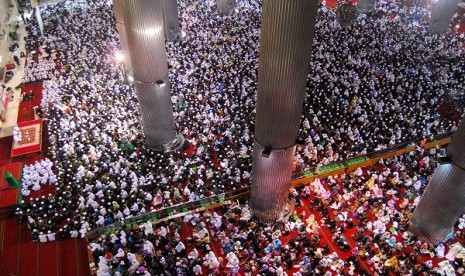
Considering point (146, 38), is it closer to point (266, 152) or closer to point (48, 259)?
point (266, 152)

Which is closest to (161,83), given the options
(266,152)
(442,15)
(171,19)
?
(266,152)

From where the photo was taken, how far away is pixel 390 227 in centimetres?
1130

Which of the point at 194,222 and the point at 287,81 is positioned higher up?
the point at 287,81

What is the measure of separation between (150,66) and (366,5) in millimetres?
16306

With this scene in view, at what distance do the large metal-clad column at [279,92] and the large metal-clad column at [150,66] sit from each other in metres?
4.18

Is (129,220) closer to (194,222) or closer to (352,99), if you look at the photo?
(194,222)

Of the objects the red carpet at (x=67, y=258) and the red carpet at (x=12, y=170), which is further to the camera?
Result: the red carpet at (x=12, y=170)

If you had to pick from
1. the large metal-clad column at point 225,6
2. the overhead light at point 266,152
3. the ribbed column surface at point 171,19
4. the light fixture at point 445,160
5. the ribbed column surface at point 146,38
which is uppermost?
the large metal-clad column at point 225,6

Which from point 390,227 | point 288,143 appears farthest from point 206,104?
point 390,227

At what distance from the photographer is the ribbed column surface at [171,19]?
19.9 metres

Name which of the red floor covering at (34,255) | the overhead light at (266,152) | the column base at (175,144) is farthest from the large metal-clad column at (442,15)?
the red floor covering at (34,255)

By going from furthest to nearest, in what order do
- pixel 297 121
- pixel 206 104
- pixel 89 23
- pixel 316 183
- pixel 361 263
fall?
1. pixel 89 23
2. pixel 206 104
3. pixel 316 183
4. pixel 361 263
5. pixel 297 121

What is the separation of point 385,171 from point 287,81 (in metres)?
6.22

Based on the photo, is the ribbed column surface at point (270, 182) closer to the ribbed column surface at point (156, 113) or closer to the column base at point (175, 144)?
the column base at point (175, 144)
